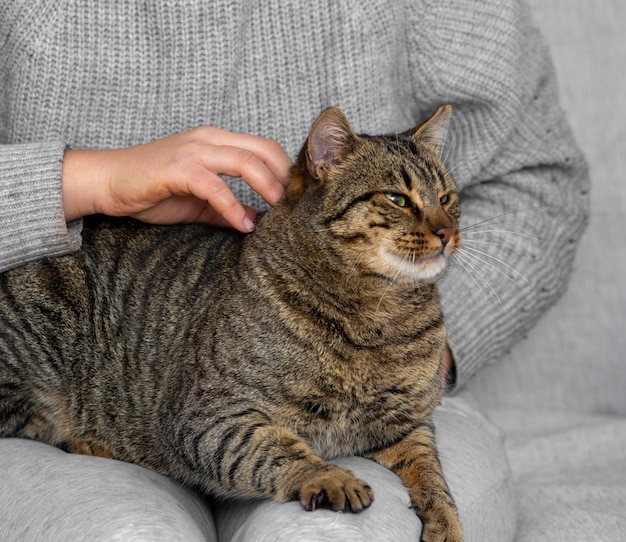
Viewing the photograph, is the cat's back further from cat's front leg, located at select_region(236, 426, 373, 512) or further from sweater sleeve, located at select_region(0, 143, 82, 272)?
cat's front leg, located at select_region(236, 426, 373, 512)

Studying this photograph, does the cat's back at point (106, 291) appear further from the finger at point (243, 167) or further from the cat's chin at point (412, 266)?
the cat's chin at point (412, 266)

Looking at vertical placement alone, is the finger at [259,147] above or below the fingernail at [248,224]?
above

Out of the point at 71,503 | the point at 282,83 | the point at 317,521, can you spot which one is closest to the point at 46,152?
the point at 282,83

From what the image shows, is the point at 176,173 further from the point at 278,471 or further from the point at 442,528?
the point at 442,528

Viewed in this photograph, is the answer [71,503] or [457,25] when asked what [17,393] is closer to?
[71,503]

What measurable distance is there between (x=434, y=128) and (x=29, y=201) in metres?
0.70

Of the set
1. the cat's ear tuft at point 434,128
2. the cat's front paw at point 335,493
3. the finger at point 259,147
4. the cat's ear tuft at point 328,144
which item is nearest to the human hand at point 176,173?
the finger at point 259,147

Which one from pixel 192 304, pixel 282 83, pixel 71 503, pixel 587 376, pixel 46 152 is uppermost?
pixel 282 83

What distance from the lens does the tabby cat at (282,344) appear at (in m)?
1.28

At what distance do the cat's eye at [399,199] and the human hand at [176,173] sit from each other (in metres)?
0.21

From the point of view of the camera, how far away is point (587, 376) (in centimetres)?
206

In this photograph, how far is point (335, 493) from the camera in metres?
1.12

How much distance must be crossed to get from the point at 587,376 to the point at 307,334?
40.0 inches

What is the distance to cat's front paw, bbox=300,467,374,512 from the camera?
1122mm
